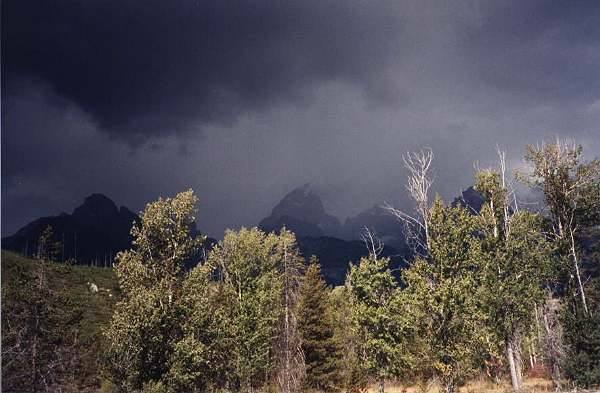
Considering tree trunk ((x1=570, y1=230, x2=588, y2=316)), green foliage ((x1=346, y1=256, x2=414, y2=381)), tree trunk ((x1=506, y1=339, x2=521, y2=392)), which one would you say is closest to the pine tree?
green foliage ((x1=346, y1=256, x2=414, y2=381))

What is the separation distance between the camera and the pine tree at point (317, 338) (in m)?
30.1

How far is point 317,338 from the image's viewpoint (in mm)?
31109

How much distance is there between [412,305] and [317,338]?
12576 mm

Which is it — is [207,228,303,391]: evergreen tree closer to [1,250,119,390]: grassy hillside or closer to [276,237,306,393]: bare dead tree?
[276,237,306,393]: bare dead tree

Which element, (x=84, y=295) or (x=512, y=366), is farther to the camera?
(x=84, y=295)

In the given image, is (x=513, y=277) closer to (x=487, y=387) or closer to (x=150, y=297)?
(x=487, y=387)

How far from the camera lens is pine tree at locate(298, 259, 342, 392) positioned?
3008cm

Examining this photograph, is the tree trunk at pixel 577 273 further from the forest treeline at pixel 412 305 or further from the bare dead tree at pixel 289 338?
the bare dead tree at pixel 289 338

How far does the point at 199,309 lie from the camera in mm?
17953

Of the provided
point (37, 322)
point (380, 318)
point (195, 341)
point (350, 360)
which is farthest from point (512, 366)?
→ point (37, 322)

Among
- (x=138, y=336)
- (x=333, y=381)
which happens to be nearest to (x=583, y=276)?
(x=333, y=381)

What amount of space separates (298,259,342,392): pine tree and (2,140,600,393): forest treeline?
0.15 metres

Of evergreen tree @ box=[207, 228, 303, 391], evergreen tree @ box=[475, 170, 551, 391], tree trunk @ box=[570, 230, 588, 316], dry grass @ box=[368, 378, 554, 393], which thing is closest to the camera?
tree trunk @ box=[570, 230, 588, 316]

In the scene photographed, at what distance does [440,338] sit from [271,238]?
21.0 meters
